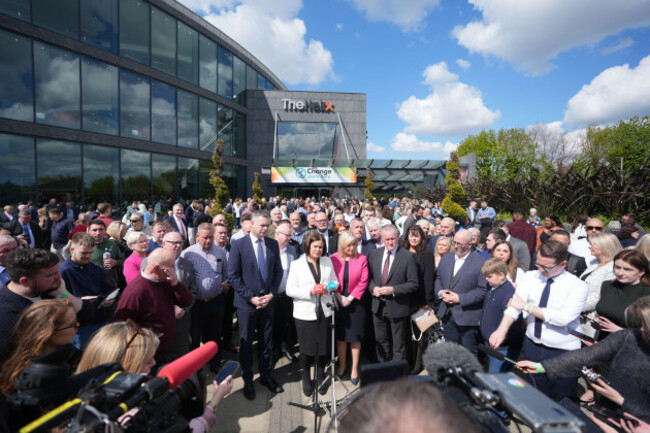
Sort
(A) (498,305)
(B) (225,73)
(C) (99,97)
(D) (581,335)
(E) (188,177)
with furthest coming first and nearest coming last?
(B) (225,73), (E) (188,177), (C) (99,97), (A) (498,305), (D) (581,335)

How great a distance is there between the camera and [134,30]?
647 inches

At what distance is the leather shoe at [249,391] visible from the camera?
374 cm

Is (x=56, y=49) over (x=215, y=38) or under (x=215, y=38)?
under

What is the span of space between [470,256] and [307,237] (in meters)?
2.03

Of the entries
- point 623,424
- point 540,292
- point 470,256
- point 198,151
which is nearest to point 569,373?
point 623,424

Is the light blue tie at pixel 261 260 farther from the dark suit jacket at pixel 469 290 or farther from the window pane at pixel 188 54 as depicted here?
the window pane at pixel 188 54

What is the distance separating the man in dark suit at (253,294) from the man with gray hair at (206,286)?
38 centimetres

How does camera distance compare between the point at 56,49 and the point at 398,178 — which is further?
the point at 398,178

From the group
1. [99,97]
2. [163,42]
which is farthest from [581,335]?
[163,42]

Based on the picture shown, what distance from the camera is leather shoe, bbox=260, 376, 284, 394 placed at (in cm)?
388

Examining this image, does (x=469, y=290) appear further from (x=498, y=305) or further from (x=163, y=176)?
(x=163, y=176)

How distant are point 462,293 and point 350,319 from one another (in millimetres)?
1400

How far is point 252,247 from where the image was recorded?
3.95 meters

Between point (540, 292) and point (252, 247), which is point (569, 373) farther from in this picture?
point (252, 247)
